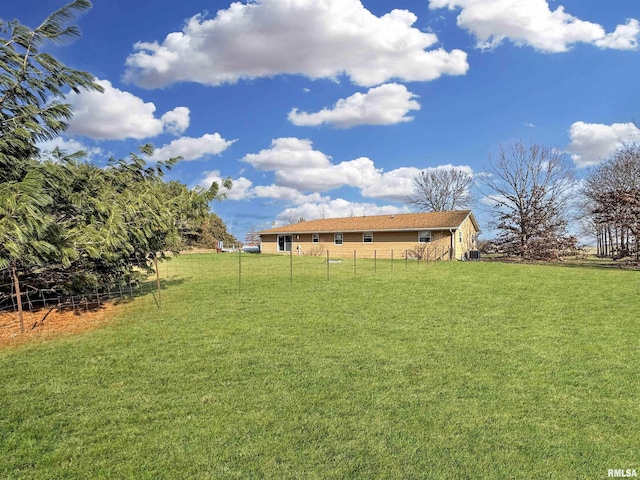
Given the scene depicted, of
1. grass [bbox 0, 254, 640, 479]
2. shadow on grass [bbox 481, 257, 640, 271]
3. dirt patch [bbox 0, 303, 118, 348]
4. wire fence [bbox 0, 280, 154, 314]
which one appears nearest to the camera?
grass [bbox 0, 254, 640, 479]

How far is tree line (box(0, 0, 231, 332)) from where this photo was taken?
4600 mm

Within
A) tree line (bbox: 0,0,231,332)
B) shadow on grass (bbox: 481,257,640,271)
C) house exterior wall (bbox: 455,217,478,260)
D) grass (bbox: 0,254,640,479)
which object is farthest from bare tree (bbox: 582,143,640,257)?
tree line (bbox: 0,0,231,332)

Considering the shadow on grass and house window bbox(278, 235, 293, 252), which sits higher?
house window bbox(278, 235, 293, 252)

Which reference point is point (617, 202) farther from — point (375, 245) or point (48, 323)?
point (48, 323)

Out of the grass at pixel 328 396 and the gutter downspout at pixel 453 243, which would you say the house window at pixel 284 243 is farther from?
the grass at pixel 328 396

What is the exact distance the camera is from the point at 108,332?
21.3 feet

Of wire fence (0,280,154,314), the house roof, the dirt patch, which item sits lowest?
the dirt patch

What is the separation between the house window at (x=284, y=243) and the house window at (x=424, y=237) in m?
10.1

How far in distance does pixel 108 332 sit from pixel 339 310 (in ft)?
13.7

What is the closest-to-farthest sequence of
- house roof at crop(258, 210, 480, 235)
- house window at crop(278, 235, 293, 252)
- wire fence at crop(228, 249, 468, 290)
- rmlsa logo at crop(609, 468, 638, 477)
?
rmlsa logo at crop(609, 468, 638, 477) → wire fence at crop(228, 249, 468, 290) → house roof at crop(258, 210, 480, 235) → house window at crop(278, 235, 293, 252)

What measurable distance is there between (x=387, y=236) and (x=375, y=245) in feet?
3.21

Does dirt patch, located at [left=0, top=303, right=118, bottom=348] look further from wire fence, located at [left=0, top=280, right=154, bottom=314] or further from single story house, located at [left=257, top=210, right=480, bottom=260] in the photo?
single story house, located at [left=257, top=210, right=480, bottom=260]

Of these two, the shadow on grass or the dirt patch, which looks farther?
the shadow on grass

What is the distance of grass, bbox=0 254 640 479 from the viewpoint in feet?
9.04
